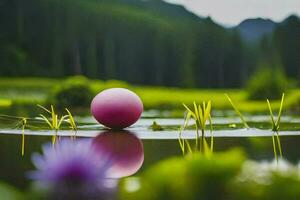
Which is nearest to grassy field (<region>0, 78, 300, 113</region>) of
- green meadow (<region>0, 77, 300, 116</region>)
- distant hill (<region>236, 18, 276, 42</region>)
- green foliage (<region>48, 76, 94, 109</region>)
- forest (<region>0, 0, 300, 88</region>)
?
green meadow (<region>0, 77, 300, 116</region>)

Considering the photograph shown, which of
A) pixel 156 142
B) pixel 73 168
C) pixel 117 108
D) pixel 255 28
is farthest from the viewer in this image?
pixel 255 28

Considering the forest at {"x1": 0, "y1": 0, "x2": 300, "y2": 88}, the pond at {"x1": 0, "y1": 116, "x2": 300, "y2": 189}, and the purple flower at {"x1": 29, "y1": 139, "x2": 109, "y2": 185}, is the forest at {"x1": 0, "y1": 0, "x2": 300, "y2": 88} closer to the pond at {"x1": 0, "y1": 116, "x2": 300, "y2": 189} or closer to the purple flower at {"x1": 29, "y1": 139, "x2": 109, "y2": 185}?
the pond at {"x1": 0, "y1": 116, "x2": 300, "y2": 189}

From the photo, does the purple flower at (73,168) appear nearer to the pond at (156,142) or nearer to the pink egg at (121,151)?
the pink egg at (121,151)

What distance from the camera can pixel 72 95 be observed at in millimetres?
13086

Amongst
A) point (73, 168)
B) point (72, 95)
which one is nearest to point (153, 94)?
point (72, 95)

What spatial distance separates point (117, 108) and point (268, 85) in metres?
11.9

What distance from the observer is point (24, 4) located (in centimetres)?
2297

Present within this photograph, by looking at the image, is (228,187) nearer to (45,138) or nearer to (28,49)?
(45,138)

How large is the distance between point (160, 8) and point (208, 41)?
5997 millimetres

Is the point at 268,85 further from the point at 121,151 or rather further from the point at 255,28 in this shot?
the point at 121,151

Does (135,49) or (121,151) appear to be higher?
(135,49)

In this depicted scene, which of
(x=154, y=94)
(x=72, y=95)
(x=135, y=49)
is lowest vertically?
(x=72, y=95)

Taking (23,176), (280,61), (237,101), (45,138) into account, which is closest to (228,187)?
(23,176)

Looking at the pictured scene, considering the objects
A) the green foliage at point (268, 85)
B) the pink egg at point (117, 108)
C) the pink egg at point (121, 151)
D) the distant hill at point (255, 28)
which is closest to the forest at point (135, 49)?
the distant hill at point (255, 28)
